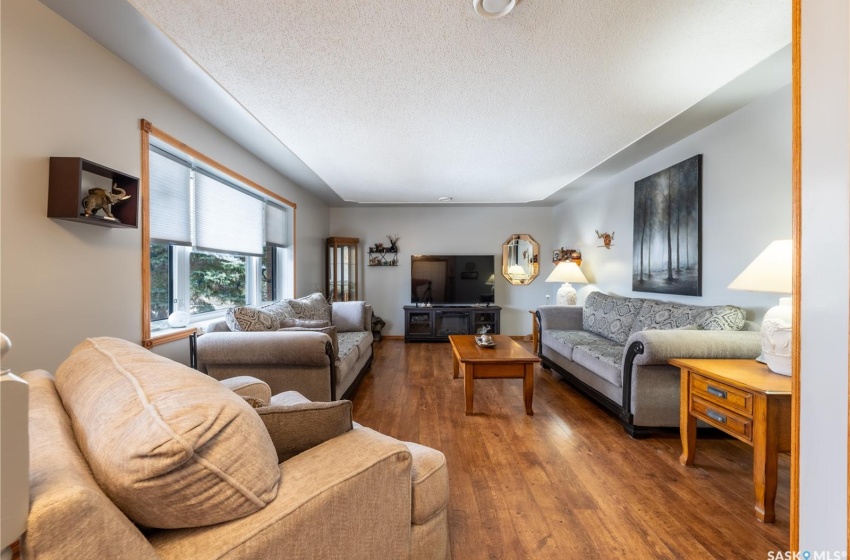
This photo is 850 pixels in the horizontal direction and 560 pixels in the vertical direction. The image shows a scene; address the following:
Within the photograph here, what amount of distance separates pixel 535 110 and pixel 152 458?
8.80 feet

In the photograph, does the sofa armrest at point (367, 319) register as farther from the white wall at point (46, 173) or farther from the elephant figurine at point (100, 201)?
the elephant figurine at point (100, 201)

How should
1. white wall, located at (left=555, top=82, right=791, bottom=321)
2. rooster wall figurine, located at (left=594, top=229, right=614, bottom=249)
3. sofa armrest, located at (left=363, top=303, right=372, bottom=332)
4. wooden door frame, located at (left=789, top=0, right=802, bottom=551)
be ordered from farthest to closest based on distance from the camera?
rooster wall figurine, located at (left=594, top=229, right=614, bottom=249) → sofa armrest, located at (left=363, top=303, right=372, bottom=332) → white wall, located at (left=555, top=82, right=791, bottom=321) → wooden door frame, located at (left=789, top=0, right=802, bottom=551)

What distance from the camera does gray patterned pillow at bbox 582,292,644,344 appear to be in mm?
3313

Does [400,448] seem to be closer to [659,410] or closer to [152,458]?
[152,458]

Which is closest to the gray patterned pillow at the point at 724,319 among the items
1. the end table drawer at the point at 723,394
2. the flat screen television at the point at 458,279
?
the end table drawer at the point at 723,394

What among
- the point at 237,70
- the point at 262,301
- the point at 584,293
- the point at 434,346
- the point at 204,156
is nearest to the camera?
the point at 237,70

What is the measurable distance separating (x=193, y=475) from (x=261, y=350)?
5.77ft

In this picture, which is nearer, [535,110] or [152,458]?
[152,458]

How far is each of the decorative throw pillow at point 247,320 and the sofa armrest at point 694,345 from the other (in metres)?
2.71

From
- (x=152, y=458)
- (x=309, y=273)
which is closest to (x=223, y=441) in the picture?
(x=152, y=458)

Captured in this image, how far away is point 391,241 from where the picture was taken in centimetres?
600

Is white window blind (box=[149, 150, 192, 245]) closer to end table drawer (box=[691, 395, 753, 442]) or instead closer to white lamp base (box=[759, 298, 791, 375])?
end table drawer (box=[691, 395, 753, 442])

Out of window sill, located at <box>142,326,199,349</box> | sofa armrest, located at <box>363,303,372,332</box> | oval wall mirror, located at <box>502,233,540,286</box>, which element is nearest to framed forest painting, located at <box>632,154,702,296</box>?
oval wall mirror, located at <box>502,233,540,286</box>

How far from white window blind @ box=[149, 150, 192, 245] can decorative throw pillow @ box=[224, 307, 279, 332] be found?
0.68 metres
